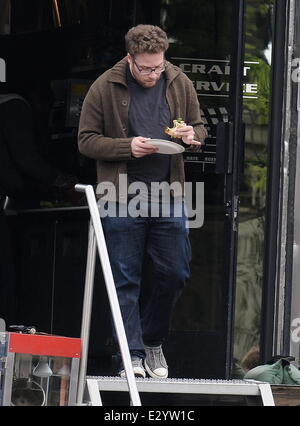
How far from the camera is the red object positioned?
579 cm

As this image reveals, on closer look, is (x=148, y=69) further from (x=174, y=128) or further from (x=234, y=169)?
(x=234, y=169)

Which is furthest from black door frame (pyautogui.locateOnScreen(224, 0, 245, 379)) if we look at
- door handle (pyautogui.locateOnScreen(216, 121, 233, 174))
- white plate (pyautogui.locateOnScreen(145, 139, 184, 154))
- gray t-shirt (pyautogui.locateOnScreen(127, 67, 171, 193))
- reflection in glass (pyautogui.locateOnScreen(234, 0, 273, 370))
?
white plate (pyautogui.locateOnScreen(145, 139, 184, 154))

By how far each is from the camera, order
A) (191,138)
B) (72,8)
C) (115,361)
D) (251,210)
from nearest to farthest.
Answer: (191,138), (115,361), (251,210), (72,8)

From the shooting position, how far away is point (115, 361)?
26.0 feet

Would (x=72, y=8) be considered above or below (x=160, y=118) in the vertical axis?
above

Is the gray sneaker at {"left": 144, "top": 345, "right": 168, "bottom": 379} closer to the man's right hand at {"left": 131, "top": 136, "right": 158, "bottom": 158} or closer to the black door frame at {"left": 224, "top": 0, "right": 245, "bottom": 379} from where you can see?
the black door frame at {"left": 224, "top": 0, "right": 245, "bottom": 379}

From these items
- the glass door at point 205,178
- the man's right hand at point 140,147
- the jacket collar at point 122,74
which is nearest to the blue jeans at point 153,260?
the man's right hand at point 140,147

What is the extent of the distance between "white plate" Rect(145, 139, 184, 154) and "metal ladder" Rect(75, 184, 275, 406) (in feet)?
2.19

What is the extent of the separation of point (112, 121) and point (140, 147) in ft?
0.92

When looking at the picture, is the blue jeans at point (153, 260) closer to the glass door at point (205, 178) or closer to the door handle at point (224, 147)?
the door handle at point (224, 147)

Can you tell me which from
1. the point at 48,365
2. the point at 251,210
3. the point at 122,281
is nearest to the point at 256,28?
the point at 251,210

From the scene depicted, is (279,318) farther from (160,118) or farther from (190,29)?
(190,29)

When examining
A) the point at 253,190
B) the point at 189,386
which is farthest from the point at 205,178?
the point at 189,386

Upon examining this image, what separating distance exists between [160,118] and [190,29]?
1.96 m
